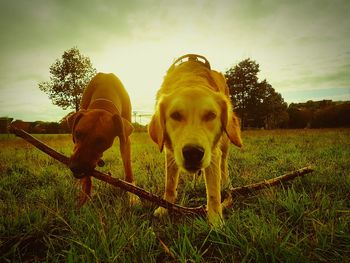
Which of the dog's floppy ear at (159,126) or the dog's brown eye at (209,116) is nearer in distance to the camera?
the dog's brown eye at (209,116)

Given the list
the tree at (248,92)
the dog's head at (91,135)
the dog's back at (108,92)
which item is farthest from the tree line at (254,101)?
the dog's head at (91,135)

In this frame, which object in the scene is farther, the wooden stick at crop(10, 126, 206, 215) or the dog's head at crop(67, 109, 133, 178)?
the dog's head at crop(67, 109, 133, 178)

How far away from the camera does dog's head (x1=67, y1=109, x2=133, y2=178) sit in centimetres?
→ 322

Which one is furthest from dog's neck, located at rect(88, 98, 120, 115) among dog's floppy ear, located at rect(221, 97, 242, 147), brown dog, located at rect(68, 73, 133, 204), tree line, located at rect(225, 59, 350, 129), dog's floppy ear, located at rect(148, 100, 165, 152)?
tree line, located at rect(225, 59, 350, 129)

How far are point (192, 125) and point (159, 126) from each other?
1.90 ft

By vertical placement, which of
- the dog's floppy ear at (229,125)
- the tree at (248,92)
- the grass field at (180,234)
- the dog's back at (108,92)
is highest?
the tree at (248,92)

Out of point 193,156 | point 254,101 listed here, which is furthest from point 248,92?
point 193,156

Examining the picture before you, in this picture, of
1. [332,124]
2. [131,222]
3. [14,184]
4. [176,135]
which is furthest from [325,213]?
[332,124]

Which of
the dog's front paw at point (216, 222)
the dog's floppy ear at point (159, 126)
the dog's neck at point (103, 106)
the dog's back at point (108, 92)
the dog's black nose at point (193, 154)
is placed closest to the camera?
the dog's front paw at point (216, 222)

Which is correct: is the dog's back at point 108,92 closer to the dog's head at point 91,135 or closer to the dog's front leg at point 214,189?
the dog's head at point 91,135

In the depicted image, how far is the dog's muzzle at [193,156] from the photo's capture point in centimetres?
248

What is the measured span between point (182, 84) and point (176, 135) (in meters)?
1.06

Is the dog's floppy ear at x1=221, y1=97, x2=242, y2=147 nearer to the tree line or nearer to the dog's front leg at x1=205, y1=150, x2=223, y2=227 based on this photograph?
the dog's front leg at x1=205, y1=150, x2=223, y2=227

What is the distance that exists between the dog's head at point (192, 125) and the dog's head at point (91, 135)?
785 millimetres
